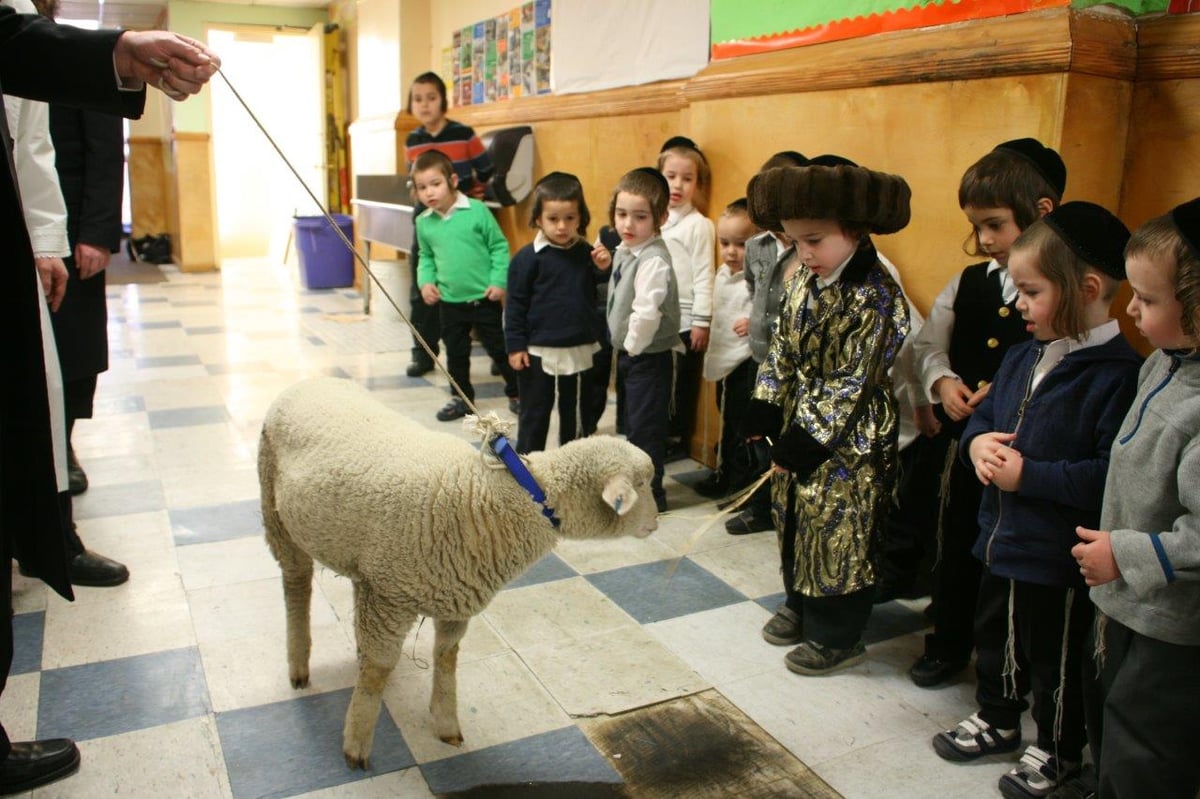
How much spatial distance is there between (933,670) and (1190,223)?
143 centimetres

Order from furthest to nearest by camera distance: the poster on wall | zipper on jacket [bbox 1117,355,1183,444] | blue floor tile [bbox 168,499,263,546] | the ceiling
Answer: the ceiling
blue floor tile [bbox 168,499,263,546]
the poster on wall
zipper on jacket [bbox 1117,355,1183,444]

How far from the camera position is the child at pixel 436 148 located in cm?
620

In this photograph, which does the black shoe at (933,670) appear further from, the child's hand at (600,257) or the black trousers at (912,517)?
the child's hand at (600,257)

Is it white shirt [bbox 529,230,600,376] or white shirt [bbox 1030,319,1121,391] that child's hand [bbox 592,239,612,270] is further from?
white shirt [bbox 1030,319,1121,391]

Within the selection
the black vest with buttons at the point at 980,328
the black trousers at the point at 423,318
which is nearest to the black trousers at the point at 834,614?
the black vest with buttons at the point at 980,328

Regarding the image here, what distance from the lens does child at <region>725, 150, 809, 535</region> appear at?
3.29 metres

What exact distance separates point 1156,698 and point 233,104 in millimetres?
13595

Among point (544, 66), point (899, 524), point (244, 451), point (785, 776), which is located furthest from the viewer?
point (544, 66)

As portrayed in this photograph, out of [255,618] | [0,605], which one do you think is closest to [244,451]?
[255,618]

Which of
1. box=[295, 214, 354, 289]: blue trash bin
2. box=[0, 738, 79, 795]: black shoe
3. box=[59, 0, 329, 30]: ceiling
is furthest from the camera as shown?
box=[59, 0, 329, 30]: ceiling

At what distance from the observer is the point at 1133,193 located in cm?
279

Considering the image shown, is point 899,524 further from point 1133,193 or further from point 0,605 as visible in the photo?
point 0,605

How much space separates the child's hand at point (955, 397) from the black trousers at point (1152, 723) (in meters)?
0.81

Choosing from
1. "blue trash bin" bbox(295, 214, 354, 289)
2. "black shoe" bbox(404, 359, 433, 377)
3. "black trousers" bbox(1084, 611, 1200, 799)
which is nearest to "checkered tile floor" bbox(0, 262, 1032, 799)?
"black trousers" bbox(1084, 611, 1200, 799)
